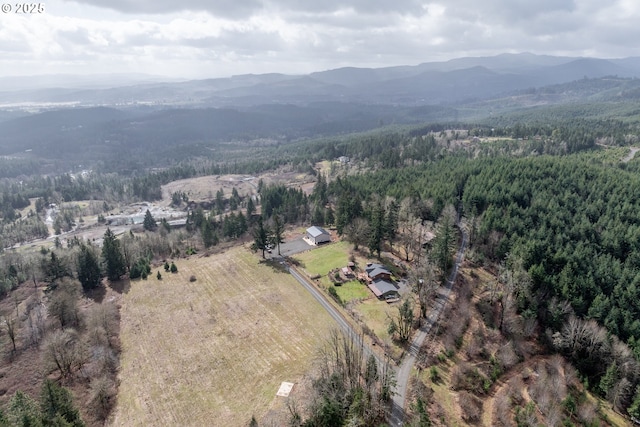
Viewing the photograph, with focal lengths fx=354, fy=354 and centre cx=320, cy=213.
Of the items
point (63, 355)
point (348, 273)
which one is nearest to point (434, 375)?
point (348, 273)

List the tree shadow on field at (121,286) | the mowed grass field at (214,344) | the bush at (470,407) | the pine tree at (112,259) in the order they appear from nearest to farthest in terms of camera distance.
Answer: the bush at (470,407), the mowed grass field at (214,344), the tree shadow on field at (121,286), the pine tree at (112,259)

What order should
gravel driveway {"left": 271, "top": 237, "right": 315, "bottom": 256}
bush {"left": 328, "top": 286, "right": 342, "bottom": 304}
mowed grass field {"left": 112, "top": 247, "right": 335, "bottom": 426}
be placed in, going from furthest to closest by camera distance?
gravel driveway {"left": 271, "top": 237, "right": 315, "bottom": 256}, bush {"left": 328, "top": 286, "right": 342, "bottom": 304}, mowed grass field {"left": 112, "top": 247, "right": 335, "bottom": 426}

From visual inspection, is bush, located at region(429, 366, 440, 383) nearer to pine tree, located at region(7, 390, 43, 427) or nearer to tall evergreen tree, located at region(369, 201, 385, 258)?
tall evergreen tree, located at region(369, 201, 385, 258)

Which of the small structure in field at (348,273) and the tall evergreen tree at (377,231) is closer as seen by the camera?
the small structure in field at (348,273)

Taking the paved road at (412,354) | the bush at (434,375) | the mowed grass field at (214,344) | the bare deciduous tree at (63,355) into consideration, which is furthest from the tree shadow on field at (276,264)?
the bush at (434,375)

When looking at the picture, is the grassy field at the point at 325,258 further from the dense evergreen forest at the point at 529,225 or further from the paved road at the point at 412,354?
the paved road at the point at 412,354

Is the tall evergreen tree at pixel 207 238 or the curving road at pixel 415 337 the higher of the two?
the curving road at pixel 415 337

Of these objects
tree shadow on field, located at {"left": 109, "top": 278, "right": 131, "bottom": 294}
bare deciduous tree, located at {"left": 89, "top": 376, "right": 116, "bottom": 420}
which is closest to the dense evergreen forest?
tree shadow on field, located at {"left": 109, "top": 278, "right": 131, "bottom": 294}

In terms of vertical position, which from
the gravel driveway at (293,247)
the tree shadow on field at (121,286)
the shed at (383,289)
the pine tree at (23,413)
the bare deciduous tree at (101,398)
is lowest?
the tree shadow on field at (121,286)
